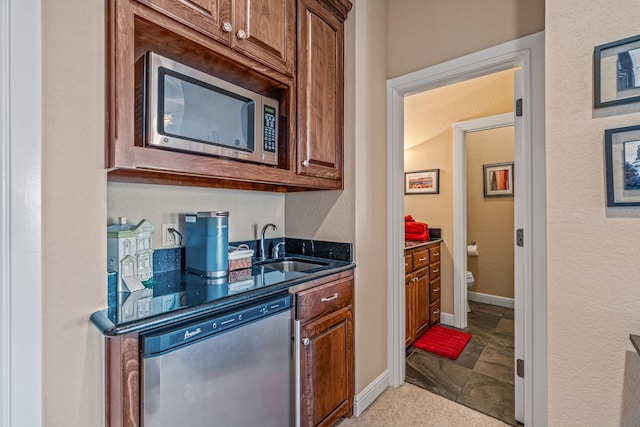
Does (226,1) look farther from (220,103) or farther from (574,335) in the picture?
(574,335)

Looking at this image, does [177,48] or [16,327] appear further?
[177,48]

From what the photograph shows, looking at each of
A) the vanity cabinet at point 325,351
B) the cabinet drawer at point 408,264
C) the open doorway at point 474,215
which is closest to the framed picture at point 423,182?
the open doorway at point 474,215

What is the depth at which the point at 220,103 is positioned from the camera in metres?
1.30

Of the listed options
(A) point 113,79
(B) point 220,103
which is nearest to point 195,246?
(B) point 220,103

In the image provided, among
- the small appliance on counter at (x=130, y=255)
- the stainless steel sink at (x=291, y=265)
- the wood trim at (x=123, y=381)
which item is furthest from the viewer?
the stainless steel sink at (x=291, y=265)

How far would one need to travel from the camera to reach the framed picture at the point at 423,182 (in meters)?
3.44

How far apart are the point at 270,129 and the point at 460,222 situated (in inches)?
99.4

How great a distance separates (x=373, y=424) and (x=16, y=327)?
1.76m

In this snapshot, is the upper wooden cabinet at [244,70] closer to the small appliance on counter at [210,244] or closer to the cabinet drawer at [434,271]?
the small appliance on counter at [210,244]

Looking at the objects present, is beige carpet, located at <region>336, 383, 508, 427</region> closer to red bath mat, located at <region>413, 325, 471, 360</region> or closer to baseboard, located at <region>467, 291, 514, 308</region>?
red bath mat, located at <region>413, 325, 471, 360</region>

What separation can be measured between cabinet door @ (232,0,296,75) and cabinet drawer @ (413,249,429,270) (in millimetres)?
1964

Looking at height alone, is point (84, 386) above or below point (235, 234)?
below

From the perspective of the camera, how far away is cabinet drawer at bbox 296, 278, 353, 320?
1445mm

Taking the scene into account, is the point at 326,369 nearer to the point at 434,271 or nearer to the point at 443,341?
the point at 443,341
